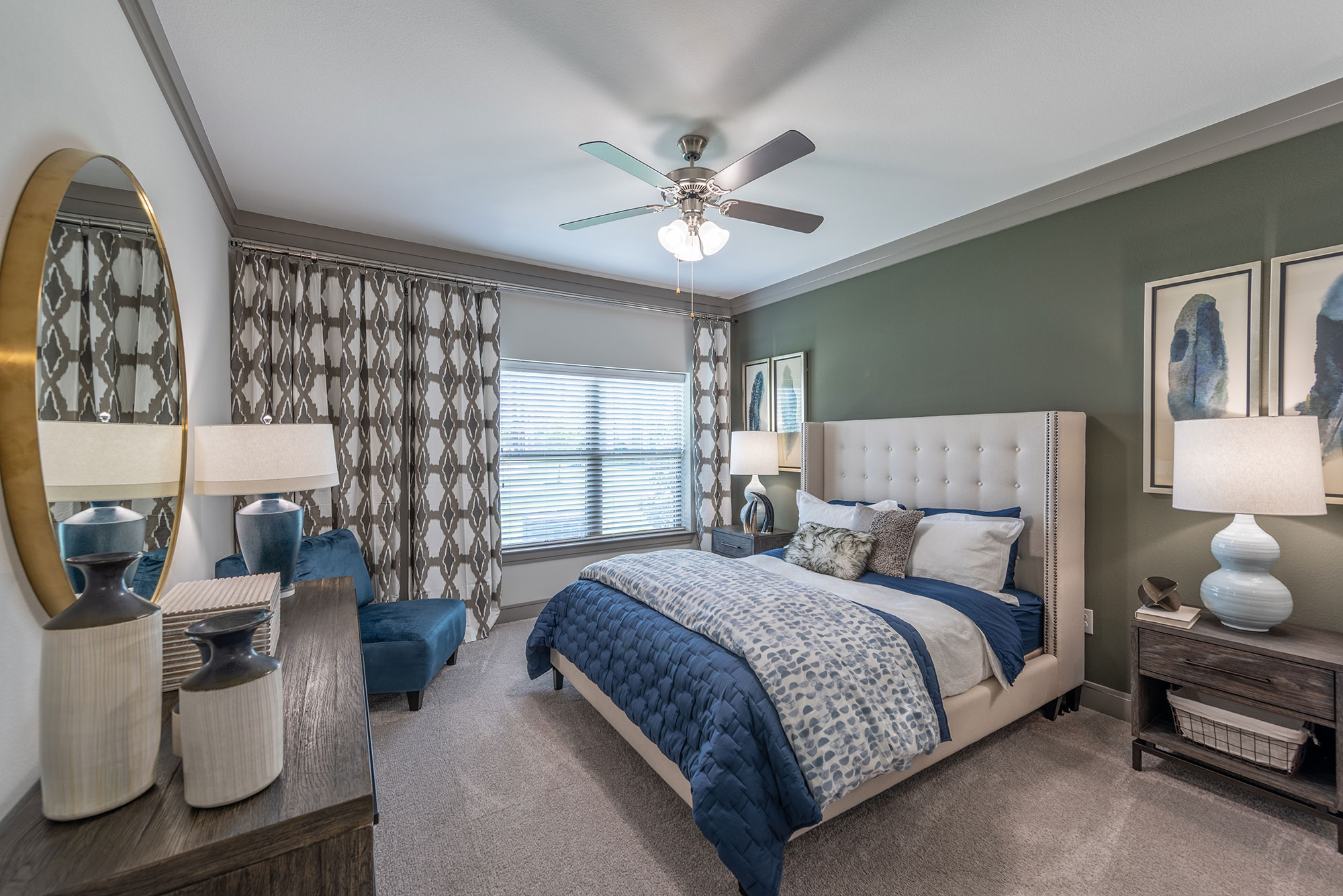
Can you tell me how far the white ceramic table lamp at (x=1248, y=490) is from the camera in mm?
2010

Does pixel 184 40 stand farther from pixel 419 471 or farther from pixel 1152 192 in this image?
pixel 1152 192

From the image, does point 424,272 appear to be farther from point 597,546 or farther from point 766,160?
point 766,160

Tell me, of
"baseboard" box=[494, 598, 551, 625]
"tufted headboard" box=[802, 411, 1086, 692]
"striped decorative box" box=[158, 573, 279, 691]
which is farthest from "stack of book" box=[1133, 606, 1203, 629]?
"baseboard" box=[494, 598, 551, 625]

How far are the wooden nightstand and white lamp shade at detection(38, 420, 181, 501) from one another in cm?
341

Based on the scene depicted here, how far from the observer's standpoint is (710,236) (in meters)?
2.44

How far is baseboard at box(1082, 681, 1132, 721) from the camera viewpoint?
9.11 feet

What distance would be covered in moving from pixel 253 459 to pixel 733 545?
10.5 feet

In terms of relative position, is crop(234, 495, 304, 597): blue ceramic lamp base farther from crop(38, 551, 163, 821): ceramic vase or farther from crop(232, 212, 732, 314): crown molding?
crop(232, 212, 732, 314): crown molding

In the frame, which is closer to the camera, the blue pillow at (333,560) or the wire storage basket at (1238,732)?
the wire storage basket at (1238,732)

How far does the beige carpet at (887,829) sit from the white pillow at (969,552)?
2.42 ft

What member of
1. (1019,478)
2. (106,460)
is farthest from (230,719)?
(1019,478)

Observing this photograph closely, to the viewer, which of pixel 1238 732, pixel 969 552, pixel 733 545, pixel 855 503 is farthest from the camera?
pixel 733 545

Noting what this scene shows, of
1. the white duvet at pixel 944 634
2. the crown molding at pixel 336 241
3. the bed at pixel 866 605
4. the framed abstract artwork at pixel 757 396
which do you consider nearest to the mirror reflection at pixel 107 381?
the crown molding at pixel 336 241

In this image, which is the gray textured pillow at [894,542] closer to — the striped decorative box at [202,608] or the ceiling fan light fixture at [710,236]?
the ceiling fan light fixture at [710,236]
